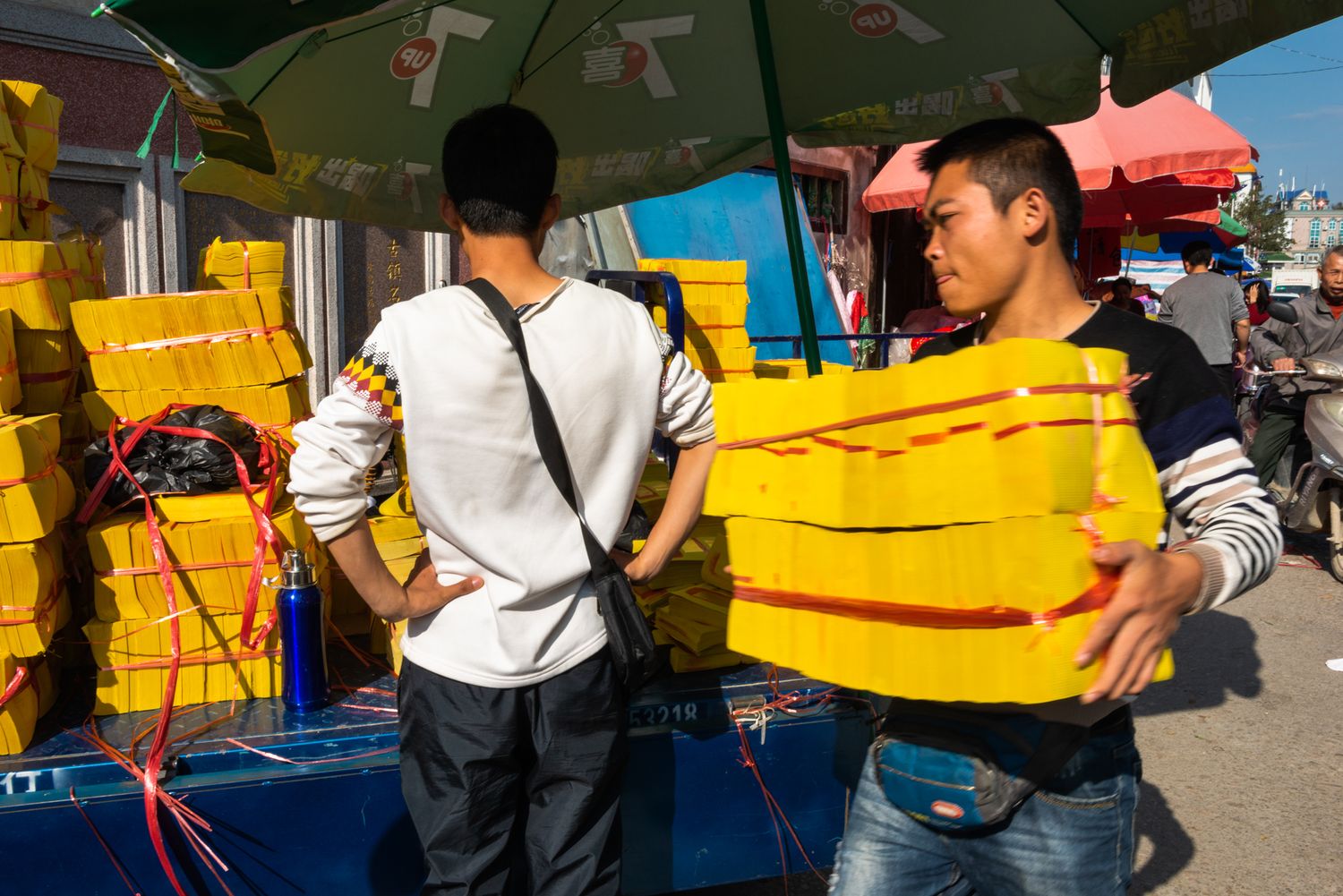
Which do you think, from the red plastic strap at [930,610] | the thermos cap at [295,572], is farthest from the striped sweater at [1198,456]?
the thermos cap at [295,572]

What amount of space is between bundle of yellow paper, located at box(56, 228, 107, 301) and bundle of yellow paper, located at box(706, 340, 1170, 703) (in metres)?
2.62

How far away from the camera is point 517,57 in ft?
11.3

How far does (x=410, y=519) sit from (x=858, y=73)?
213 cm

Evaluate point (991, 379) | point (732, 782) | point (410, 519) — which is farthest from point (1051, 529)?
point (410, 519)

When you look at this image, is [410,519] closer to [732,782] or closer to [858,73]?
[732,782]

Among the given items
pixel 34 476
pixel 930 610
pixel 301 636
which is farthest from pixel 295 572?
pixel 930 610

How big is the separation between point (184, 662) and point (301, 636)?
15.8 inches

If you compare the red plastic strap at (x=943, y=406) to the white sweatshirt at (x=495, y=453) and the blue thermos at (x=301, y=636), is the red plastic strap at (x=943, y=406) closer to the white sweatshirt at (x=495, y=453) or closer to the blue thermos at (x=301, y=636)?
the white sweatshirt at (x=495, y=453)

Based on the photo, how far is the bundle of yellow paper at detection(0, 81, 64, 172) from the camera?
11.5ft

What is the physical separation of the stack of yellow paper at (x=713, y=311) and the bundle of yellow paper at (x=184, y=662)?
242 centimetres

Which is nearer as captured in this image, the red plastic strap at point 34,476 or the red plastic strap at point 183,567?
the red plastic strap at point 34,476

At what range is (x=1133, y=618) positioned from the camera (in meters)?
1.41

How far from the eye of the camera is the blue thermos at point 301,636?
291 centimetres

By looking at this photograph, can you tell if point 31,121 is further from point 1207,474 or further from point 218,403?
point 1207,474
